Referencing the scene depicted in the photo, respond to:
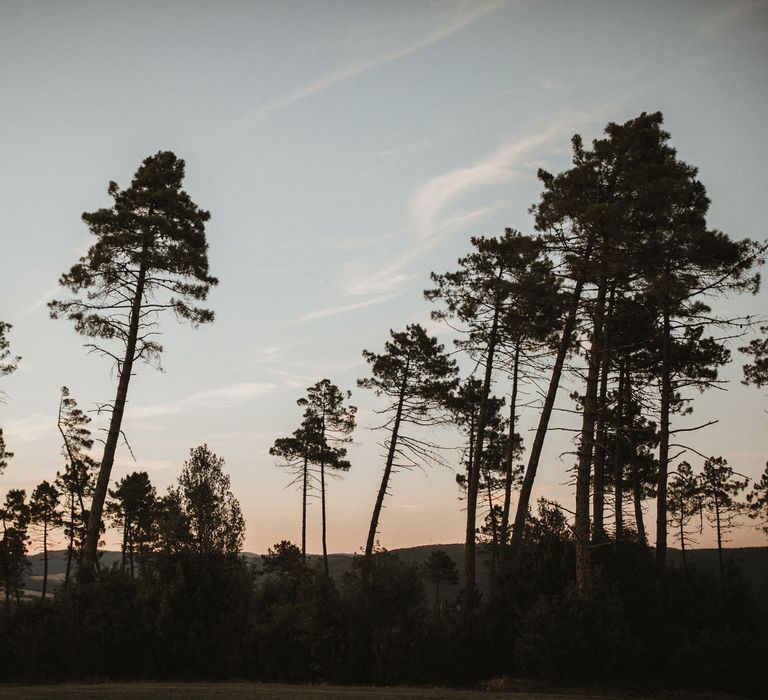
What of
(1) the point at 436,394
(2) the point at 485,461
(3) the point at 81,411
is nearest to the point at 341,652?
(1) the point at 436,394

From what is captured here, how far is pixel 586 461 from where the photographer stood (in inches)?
680

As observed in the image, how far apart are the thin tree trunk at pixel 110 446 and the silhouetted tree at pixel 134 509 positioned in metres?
30.7

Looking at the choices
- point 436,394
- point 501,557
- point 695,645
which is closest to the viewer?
point 695,645

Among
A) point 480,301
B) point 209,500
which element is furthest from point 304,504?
point 480,301

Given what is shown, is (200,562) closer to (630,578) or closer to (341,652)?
(341,652)

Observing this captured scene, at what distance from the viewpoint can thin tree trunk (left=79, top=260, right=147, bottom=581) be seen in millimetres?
21000

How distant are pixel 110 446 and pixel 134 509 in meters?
33.2

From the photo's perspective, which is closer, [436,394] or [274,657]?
[274,657]

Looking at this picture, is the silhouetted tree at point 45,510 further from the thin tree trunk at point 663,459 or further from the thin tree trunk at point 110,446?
the thin tree trunk at point 663,459

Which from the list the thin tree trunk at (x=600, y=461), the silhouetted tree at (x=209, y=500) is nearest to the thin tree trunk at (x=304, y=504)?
the silhouetted tree at (x=209, y=500)

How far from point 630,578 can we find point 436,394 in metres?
12.5

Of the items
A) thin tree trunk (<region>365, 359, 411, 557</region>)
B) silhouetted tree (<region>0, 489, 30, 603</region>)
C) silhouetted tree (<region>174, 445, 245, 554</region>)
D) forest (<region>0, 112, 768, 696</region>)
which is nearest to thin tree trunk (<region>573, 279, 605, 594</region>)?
forest (<region>0, 112, 768, 696</region>)

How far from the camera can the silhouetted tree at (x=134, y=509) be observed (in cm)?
5141

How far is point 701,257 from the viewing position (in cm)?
2034
